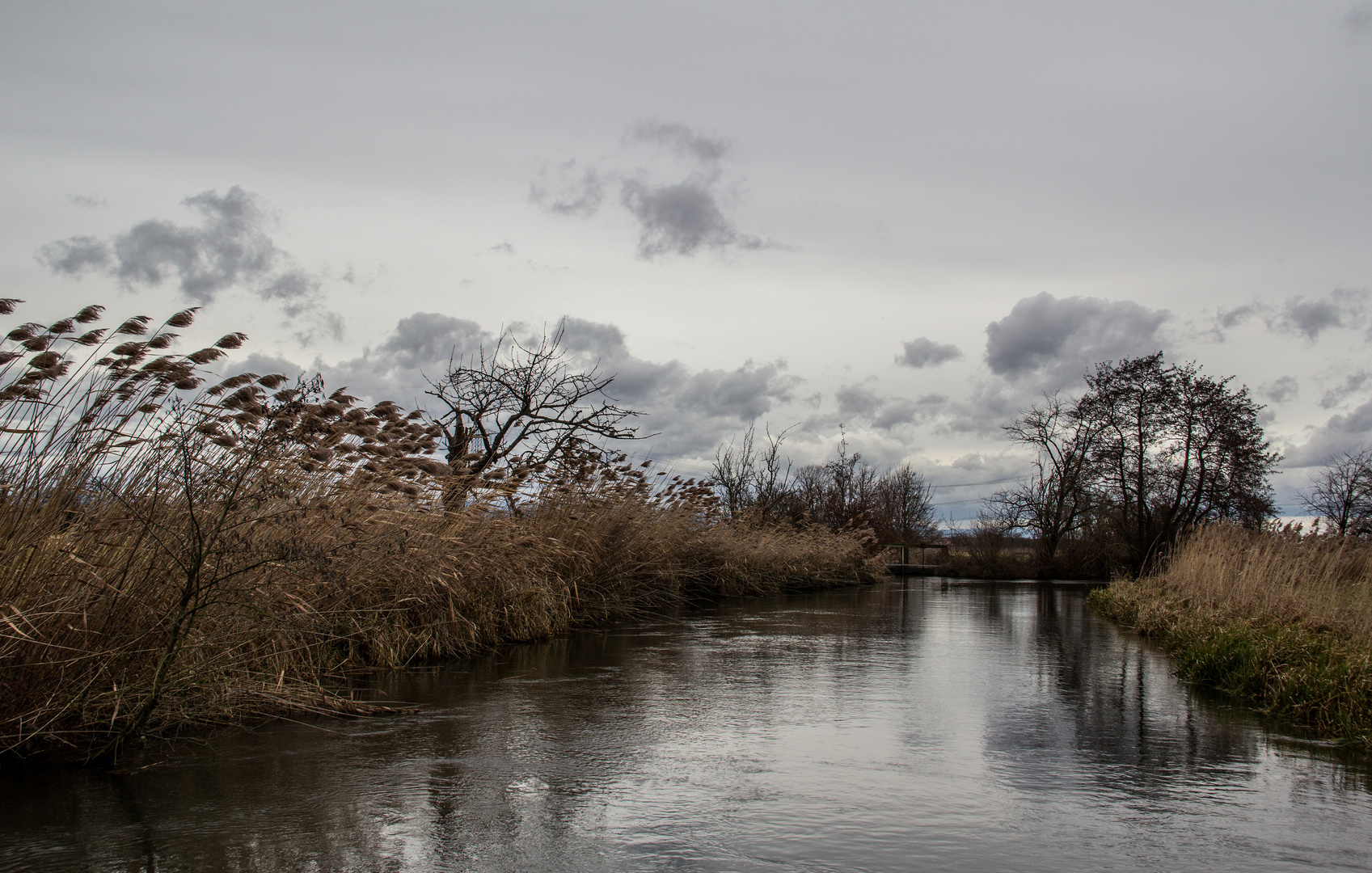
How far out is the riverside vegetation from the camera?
4.63 m

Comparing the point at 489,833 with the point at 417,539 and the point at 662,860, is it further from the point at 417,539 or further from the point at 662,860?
the point at 417,539

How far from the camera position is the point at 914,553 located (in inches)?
1673

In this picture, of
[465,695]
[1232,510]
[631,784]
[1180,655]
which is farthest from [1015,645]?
[1232,510]

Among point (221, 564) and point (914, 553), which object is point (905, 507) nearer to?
point (914, 553)

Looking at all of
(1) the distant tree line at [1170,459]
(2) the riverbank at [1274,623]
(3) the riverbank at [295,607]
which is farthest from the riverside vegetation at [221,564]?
(1) the distant tree line at [1170,459]

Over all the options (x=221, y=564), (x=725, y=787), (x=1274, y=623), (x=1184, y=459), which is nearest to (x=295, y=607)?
(x=221, y=564)

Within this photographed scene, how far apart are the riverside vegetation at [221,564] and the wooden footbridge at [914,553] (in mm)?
27710

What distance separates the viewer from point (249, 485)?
5977 millimetres

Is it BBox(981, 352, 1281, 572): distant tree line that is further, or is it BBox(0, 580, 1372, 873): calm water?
BBox(981, 352, 1281, 572): distant tree line

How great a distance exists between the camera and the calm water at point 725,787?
139 inches

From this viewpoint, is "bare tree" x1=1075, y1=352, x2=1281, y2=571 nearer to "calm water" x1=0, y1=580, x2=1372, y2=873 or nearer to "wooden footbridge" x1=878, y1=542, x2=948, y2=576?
"wooden footbridge" x1=878, y1=542, x2=948, y2=576

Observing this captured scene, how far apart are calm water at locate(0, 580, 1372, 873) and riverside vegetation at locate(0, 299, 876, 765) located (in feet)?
1.22

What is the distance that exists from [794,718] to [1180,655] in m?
5.28

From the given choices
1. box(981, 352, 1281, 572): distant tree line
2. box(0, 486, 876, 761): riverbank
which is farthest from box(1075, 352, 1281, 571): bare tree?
box(0, 486, 876, 761): riverbank
